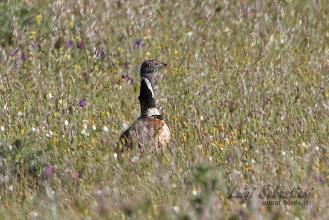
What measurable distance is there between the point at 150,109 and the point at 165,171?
130 cm

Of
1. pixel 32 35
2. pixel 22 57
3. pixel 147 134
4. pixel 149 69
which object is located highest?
pixel 32 35

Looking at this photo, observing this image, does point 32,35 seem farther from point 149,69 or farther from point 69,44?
point 149,69

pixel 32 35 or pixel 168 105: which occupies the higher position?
pixel 32 35

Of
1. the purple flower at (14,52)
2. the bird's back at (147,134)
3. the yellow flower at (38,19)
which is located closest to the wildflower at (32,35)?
the yellow flower at (38,19)

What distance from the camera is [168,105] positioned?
10391 millimetres

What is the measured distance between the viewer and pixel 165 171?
7.72 metres

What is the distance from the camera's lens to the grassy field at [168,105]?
23.8 ft

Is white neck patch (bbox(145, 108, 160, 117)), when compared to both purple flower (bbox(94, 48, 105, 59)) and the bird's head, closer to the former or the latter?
the bird's head

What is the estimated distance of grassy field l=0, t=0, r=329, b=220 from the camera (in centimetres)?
724

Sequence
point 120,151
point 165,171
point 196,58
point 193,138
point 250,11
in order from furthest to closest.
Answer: point 250,11 < point 196,58 < point 193,138 < point 120,151 < point 165,171

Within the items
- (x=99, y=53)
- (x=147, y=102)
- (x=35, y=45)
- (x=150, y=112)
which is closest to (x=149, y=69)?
(x=147, y=102)

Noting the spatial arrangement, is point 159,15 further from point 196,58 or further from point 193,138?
point 193,138

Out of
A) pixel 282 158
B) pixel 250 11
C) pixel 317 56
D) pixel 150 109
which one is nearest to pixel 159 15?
pixel 250 11

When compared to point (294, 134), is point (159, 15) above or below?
above
